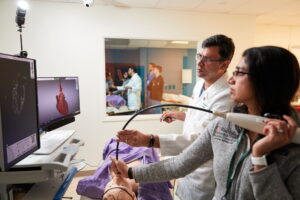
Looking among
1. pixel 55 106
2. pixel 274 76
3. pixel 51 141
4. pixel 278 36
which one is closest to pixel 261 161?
pixel 274 76

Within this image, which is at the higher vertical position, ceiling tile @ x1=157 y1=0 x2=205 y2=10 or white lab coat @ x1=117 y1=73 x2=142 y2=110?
ceiling tile @ x1=157 y1=0 x2=205 y2=10

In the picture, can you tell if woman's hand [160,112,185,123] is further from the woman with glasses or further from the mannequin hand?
the woman with glasses

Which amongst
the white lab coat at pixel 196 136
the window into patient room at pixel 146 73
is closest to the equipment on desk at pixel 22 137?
the white lab coat at pixel 196 136

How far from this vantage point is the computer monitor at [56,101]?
1.66 meters

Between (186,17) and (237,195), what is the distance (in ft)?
9.39

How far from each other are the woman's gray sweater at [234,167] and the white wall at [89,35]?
2.17 m

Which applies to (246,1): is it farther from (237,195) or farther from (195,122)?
(237,195)

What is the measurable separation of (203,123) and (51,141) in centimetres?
103

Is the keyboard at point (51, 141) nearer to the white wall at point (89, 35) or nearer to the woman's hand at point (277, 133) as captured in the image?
the woman's hand at point (277, 133)

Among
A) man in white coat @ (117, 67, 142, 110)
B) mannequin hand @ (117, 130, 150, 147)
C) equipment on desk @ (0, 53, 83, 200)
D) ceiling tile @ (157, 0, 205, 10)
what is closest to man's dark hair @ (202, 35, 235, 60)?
mannequin hand @ (117, 130, 150, 147)

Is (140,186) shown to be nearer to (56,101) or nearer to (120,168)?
(120,168)

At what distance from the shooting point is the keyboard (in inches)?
47.1

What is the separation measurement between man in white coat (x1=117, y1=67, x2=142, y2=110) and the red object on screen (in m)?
1.24

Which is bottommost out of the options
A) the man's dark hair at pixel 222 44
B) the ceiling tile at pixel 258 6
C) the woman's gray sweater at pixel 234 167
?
the woman's gray sweater at pixel 234 167
